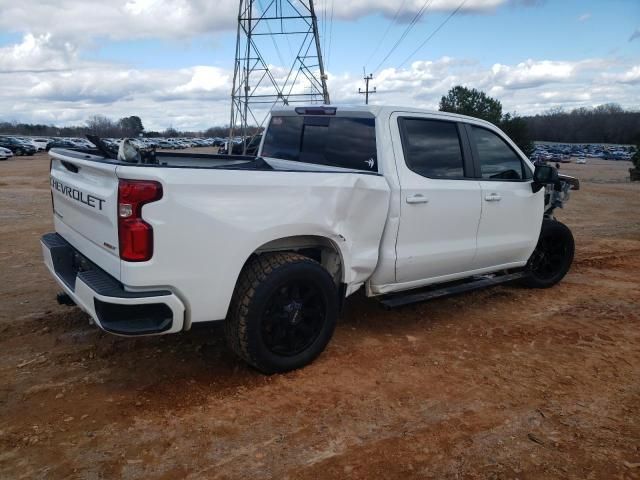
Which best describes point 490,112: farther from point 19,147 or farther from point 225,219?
point 19,147

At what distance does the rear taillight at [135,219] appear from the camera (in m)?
2.96

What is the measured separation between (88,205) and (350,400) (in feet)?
6.75

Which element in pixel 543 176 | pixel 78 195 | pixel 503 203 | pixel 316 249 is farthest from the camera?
pixel 543 176

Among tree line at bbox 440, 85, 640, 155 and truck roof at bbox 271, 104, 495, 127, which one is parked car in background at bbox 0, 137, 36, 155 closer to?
truck roof at bbox 271, 104, 495, 127

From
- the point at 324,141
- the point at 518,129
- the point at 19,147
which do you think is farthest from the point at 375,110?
the point at 19,147

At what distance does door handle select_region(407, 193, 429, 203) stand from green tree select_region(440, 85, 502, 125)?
21652mm

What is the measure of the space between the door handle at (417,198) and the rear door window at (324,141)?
1.14ft

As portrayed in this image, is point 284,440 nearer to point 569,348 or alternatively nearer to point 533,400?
point 533,400

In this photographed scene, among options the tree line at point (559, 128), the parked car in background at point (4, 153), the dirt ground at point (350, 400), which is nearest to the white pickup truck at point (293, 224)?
the dirt ground at point (350, 400)

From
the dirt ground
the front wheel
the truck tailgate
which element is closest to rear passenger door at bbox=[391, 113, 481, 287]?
the dirt ground

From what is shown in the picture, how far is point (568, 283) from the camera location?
6391 millimetres

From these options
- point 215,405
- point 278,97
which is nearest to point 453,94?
point 278,97

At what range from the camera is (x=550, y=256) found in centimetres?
618

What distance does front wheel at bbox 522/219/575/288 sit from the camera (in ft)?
19.4
